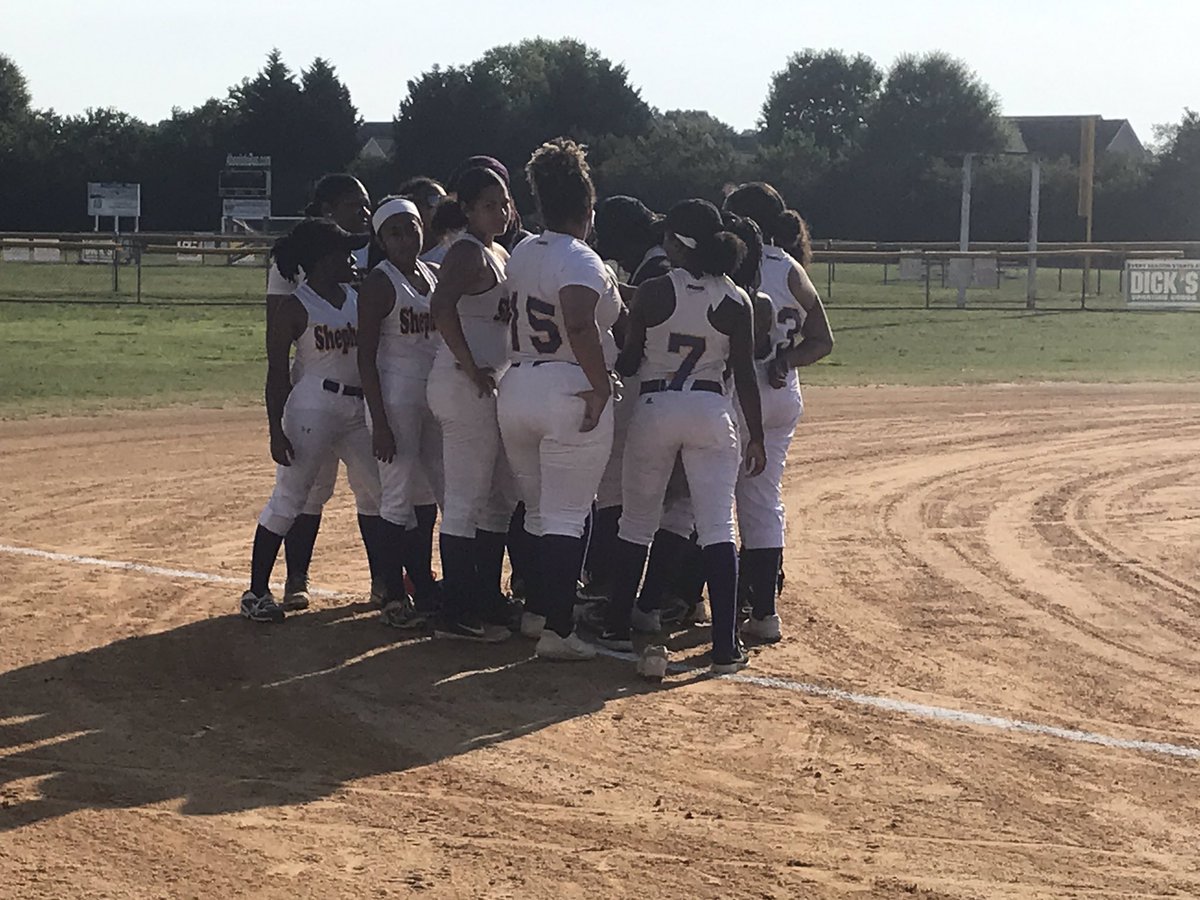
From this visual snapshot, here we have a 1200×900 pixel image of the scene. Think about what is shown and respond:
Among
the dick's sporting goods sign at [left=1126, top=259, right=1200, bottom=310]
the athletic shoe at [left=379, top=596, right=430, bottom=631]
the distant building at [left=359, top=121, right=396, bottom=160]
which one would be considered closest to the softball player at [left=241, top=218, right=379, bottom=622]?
the athletic shoe at [left=379, top=596, right=430, bottom=631]

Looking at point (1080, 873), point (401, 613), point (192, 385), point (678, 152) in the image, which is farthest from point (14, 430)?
point (678, 152)

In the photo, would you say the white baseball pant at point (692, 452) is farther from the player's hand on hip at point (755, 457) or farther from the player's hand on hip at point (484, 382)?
the player's hand on hip at point (484, 382)

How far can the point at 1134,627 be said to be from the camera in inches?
310

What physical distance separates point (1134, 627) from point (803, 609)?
156 centimetres

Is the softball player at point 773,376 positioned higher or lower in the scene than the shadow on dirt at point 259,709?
higher

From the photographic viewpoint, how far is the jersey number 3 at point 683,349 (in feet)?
22.6

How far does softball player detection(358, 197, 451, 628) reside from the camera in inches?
284

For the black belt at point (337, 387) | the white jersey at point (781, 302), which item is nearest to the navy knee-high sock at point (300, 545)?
the black belt at point (337, 387)

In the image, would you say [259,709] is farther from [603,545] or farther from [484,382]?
[603,545]

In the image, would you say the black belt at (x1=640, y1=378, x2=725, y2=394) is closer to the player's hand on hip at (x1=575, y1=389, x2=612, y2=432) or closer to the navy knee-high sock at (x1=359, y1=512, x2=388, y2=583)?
the player's hand on hip at (x1=575, y1=389, x2=612, y2=432)

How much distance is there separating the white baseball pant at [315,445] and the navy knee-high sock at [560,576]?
3.65 feet

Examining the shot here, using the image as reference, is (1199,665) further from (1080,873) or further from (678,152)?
(678,152)

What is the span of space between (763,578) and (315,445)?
6.97 ft

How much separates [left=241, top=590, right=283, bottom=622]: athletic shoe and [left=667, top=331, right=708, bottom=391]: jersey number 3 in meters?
2.18
